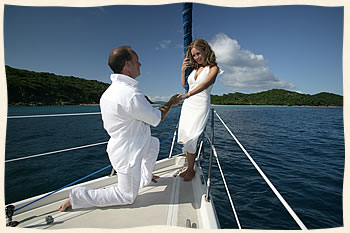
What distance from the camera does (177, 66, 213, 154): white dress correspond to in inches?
53.3

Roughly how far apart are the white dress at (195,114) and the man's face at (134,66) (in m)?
0.55

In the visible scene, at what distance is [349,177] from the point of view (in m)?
0.73

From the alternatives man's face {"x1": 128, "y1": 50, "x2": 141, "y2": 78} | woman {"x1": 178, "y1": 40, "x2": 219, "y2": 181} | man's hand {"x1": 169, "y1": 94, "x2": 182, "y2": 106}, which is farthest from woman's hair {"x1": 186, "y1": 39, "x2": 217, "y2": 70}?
man's face {"x1": 128, "y1": 50, "x2": 141, "y2": 78}

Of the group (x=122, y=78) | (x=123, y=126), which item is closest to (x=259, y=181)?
(x=123, y=126)

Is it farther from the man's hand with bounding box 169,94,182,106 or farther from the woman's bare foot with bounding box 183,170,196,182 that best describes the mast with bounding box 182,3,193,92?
the woman's bare foot with bounding box 183,170,196,182

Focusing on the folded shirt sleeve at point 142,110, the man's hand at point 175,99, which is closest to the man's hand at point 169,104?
the man's hand at point 175,99

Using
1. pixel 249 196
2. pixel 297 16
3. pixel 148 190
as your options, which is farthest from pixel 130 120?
pixel 249 196

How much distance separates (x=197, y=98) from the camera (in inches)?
54.7

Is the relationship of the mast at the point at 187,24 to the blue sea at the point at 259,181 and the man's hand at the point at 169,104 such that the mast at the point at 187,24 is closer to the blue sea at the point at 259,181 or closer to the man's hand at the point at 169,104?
the man's hand at the point at 169,104

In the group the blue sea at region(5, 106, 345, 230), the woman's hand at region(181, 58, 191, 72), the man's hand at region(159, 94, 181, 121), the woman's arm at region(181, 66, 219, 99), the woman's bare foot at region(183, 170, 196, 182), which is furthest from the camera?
the blue sea at region(5, 106, 345, 230)

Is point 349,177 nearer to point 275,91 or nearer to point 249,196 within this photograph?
point 249,196

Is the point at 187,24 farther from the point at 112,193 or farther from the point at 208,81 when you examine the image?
the point at 112,193

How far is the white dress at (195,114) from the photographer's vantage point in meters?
1.35

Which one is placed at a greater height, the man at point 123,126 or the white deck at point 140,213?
the man at point 123,126
